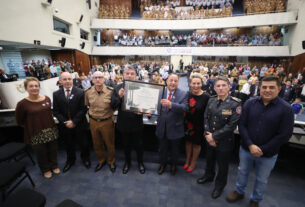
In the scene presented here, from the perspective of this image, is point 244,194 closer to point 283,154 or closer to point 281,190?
point 281,190

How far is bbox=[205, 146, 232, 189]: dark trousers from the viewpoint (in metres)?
2.16

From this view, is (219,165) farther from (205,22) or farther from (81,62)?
(205,22)

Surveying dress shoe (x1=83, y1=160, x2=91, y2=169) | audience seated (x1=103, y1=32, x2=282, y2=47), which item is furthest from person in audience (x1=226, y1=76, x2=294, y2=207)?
audience seated (x1=103, y1=32, x2=282, y2=47)

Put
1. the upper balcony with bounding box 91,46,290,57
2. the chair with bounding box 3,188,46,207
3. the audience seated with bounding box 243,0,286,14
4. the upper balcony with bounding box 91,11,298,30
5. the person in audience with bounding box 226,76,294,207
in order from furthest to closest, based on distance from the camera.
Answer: the upper balcony with bounding box 91,46,290,57, the audience seated with bounding box 243,0,286,14, the upper balcony with bounding box 91,11,298,30, the person in audience with bounding box 226,76,294,207, the chair with bounding box 3,188,46,207

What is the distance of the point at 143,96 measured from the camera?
2221mm

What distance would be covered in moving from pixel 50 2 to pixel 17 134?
981cm

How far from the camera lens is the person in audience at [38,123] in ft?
7.70

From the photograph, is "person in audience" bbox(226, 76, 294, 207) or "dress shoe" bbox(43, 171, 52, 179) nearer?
"person in audience" bbox(226, 76, 294, 207)

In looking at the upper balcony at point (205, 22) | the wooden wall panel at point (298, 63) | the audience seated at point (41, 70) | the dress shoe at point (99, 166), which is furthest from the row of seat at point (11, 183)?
the upper balcony at point (205, 22)

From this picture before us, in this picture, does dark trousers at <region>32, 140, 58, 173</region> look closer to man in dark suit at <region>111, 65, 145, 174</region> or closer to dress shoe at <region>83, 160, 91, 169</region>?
dress shoe at <region>83, 160, 91, 169</region>

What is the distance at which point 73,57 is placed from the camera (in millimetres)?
13781

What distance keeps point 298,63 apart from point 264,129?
1451 centimetres

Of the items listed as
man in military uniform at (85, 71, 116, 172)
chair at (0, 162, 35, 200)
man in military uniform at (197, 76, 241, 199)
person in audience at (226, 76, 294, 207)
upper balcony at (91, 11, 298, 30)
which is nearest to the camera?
person in audience at (226, 76, 294, 207)

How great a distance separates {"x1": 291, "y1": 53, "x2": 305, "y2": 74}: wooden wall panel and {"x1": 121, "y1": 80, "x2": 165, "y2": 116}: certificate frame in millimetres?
13905
